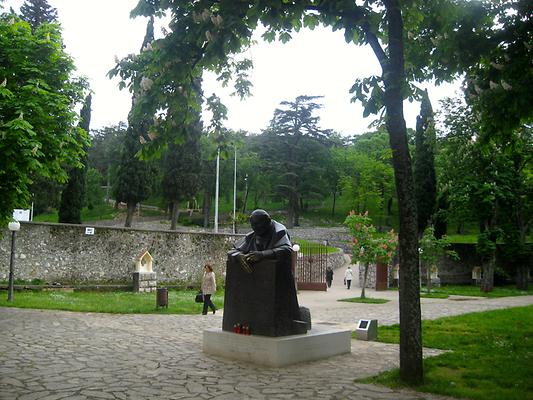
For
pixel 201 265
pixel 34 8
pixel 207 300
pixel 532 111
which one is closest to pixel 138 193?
pixel 201 265

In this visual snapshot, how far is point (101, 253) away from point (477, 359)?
18966 millimetres

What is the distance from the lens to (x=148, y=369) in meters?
7.05

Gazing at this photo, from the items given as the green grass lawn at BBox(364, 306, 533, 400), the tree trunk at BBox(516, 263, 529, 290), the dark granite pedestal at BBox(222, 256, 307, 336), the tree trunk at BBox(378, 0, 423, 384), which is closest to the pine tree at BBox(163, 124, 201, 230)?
the tree trunk at BBox(516, 263, 529, 290)

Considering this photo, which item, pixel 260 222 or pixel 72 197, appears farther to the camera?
pixel 72 197

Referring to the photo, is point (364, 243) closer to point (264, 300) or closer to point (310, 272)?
point (310, 272)

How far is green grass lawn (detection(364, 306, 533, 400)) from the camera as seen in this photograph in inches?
Answer: 244

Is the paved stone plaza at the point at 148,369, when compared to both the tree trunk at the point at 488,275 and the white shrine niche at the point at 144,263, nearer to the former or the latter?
the white shrine niche at the point at 144,263

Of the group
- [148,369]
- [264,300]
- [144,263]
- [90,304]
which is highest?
[264,300]

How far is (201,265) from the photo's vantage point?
2792 cm

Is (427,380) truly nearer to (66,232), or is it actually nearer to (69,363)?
(69,363)

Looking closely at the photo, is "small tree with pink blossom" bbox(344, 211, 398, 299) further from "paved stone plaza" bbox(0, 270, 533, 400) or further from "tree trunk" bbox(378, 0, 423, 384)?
"tree trunk" bbox(378, 0, 423, 384)

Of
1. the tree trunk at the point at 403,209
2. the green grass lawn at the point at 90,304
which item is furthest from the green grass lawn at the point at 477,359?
the green grass lawn at the point at 90,304

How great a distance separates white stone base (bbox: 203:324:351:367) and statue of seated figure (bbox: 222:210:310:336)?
0.66 ft

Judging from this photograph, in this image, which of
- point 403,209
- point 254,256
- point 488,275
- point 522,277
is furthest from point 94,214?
point 403,209
